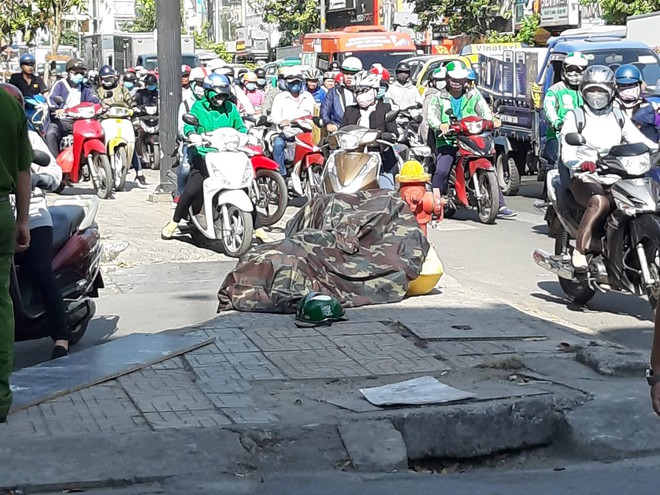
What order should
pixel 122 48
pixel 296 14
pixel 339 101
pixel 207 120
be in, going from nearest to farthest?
pixel 207 120 → pixel 339 101 → pixel 122 48 → pixel 296 14

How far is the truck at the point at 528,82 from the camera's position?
16.0 m

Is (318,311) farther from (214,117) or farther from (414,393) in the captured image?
(214,117)

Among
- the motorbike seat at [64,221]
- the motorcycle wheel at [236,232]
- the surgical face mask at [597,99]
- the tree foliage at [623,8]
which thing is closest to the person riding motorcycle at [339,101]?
the motorcycle wheel at [236,232]

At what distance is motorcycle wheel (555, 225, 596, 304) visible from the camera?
30.1 ft

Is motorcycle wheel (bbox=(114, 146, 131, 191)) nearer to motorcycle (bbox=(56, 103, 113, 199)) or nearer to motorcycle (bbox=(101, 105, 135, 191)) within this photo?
motorcycle (bbox=(101, 105, 135, 191))

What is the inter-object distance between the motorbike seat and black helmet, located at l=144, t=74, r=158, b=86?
51.0 feet

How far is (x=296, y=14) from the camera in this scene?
193 ft

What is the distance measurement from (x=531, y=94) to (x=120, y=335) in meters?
10.4

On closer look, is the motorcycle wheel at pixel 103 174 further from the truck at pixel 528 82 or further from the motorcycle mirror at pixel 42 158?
the motorcycle mirror at pixel 42 158

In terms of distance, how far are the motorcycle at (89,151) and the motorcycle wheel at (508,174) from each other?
19.2 feet

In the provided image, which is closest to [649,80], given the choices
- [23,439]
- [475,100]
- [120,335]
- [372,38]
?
[475,100]

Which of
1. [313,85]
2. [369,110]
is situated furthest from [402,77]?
[369,110]

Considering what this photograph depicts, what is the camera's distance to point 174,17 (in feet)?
51.9

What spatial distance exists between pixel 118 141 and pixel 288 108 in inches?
99.4
